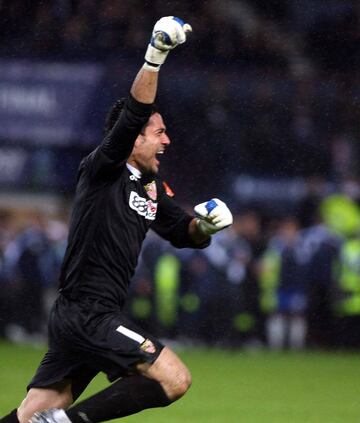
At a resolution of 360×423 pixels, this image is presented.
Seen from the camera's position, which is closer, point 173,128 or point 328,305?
point 328,305

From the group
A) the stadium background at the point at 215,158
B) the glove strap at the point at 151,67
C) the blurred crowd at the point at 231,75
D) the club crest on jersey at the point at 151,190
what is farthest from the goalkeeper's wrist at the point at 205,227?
the blurred crowd at the point at 231,75

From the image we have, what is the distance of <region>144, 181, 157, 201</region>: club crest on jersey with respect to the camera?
17.4 feet

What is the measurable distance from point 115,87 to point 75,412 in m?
8.74

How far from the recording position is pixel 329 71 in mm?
14414

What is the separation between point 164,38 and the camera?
15.6ft

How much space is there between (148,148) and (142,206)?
10.0 inches

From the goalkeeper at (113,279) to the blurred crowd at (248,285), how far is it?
23.2 feet

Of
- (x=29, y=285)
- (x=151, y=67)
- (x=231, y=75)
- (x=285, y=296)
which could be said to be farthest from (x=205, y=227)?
(x=231, y=75)

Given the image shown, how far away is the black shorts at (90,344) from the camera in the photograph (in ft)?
16.1

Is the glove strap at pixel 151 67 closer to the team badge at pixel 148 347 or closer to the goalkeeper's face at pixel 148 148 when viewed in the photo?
the goalkeeper's face at pixel 148 148

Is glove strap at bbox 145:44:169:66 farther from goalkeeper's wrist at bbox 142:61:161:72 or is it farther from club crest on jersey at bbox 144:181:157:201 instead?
club crest on jersey at bbox 144:181:157:201

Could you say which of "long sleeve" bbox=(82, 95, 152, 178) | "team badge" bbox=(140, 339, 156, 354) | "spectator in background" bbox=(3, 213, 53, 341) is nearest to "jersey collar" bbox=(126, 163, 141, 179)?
"long sleeve" bbox=(82, 95, 152, 178)

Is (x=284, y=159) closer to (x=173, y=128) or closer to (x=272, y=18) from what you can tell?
(x=173, y=128)

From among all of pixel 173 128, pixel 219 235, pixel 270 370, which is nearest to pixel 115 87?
pixel 173 128
